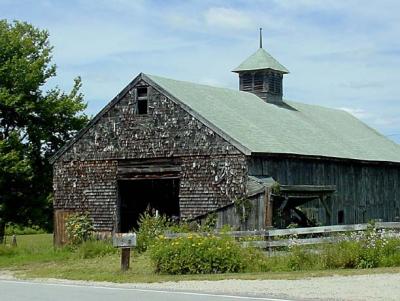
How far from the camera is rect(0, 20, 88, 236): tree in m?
42.4

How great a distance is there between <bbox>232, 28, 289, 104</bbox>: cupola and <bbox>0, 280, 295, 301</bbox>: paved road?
82.4 feet

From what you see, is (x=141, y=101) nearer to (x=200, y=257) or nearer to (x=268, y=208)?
(x=268, y=208)

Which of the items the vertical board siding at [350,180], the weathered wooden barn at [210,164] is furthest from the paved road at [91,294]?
the vertical board siding at [350,180]

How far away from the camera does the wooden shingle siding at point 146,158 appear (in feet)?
101

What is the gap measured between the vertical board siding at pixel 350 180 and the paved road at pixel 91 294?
43.7 ft

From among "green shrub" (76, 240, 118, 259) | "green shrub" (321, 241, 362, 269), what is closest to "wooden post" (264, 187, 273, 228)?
"green shrub" (76, 240, 118, 259)

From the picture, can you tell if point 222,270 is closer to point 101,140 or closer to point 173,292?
point 173,292

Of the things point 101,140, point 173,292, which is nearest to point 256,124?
point 101,140

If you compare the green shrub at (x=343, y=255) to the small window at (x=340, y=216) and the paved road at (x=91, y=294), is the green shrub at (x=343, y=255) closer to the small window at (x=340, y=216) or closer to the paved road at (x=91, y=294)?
the paved road at (x=91, y=294)

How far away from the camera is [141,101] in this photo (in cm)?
3347

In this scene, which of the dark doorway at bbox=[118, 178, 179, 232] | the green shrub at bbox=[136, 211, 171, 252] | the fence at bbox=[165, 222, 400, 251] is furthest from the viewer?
the dark doorway at bbox=[118, 178, 179, 232]

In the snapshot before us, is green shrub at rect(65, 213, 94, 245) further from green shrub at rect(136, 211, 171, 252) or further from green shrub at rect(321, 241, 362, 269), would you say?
green shrub at rect(321, 241, 362, 269)

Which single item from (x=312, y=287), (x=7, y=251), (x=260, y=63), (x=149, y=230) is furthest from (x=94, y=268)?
(x=260, y=63)

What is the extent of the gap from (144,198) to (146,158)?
166 inches
